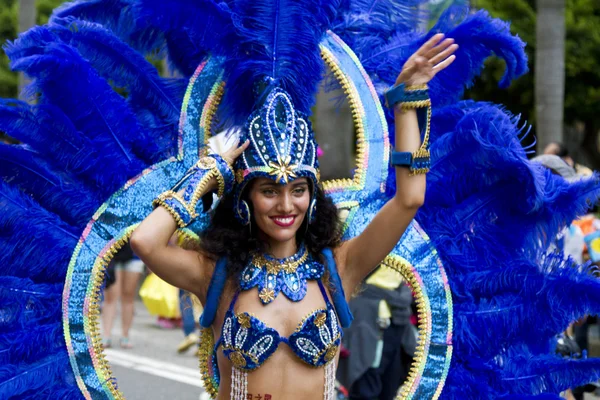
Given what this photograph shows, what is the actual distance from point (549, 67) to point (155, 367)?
4801 mm

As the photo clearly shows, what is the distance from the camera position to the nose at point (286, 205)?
3047 millimetres

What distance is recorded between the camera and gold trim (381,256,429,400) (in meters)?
3.52

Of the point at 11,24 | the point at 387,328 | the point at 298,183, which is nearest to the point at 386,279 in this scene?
the point at 387,328

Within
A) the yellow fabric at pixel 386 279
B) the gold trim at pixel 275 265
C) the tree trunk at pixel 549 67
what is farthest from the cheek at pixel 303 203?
the tree trunk at pixel 549 67

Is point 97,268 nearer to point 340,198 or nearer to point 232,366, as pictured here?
point 232,366

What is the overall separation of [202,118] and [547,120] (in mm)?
6307

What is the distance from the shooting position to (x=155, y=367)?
27.8ft

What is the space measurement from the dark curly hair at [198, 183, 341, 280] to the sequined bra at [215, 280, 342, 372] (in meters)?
0.20

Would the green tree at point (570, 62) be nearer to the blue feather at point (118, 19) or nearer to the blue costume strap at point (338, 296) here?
the blue feather at point (118, 19)

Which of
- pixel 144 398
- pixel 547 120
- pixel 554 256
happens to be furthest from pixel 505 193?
pixel 547 120

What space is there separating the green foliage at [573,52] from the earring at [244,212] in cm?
1324

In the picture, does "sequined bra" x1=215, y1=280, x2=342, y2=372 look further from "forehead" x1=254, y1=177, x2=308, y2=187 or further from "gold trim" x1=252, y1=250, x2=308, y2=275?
"forehead" x1=254, y1=177, x2=308, y2=187

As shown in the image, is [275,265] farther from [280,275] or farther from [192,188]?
[192,188]

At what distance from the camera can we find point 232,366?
314 cm
